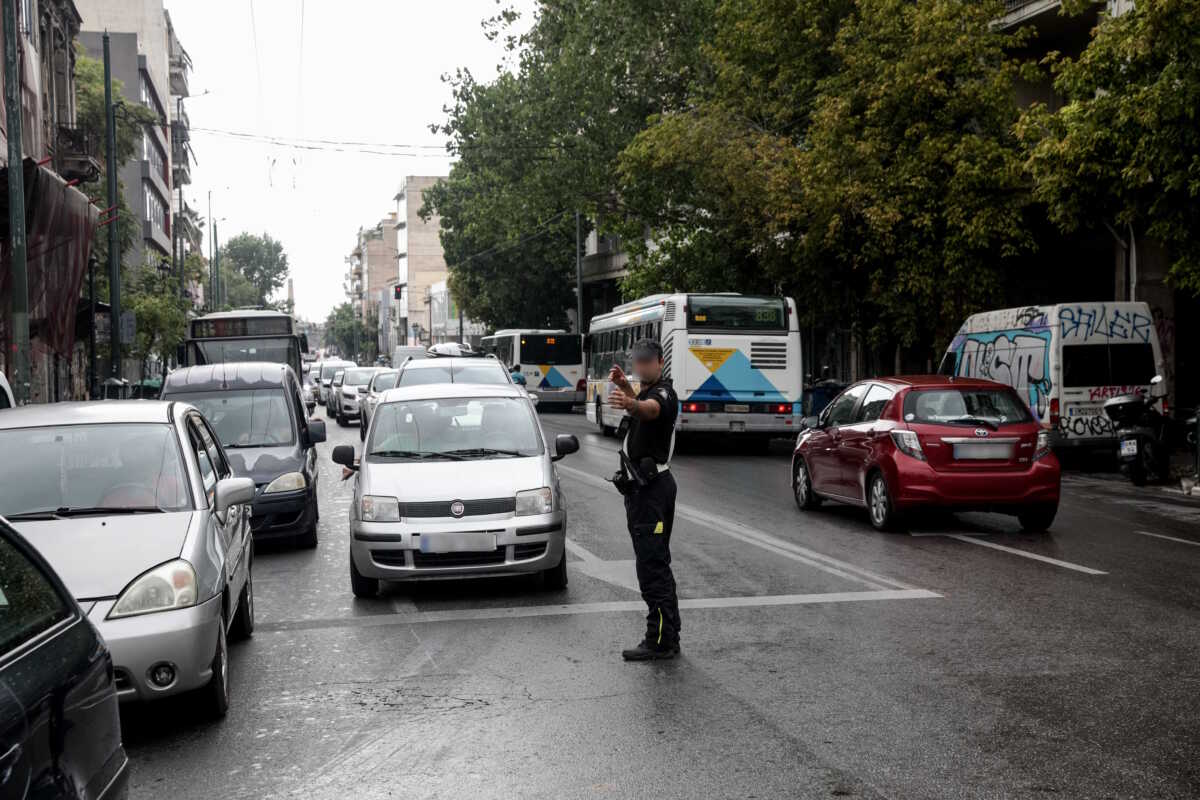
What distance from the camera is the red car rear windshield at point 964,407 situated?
40.9 feet

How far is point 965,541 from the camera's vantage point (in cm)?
1200

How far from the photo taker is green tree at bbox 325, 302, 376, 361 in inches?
6275

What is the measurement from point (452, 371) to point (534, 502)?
12089 mm

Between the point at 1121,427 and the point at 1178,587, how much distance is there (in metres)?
9.83

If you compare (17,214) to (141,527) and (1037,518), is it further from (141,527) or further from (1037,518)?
(1037,518)

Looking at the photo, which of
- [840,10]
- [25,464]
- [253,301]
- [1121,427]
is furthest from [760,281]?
[253,301]

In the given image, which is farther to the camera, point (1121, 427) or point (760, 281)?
point (760, 281)

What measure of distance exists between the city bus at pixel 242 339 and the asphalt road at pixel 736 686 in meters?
20.5

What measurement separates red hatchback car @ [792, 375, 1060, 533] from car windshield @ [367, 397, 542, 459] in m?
3.89

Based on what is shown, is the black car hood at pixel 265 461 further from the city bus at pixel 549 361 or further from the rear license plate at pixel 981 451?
the city bus at pixel 549 361

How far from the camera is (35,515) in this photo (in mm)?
6551

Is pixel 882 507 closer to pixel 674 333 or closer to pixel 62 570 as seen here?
pixel 62 570

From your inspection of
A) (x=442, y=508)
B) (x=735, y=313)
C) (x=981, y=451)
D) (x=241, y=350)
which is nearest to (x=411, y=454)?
(x=442, y=508)

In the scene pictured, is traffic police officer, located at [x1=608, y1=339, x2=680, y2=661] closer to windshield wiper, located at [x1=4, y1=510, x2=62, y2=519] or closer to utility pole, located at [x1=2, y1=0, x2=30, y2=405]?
windshield wiper, located at [x1=4, y1=510, x2=62, y2=519]
